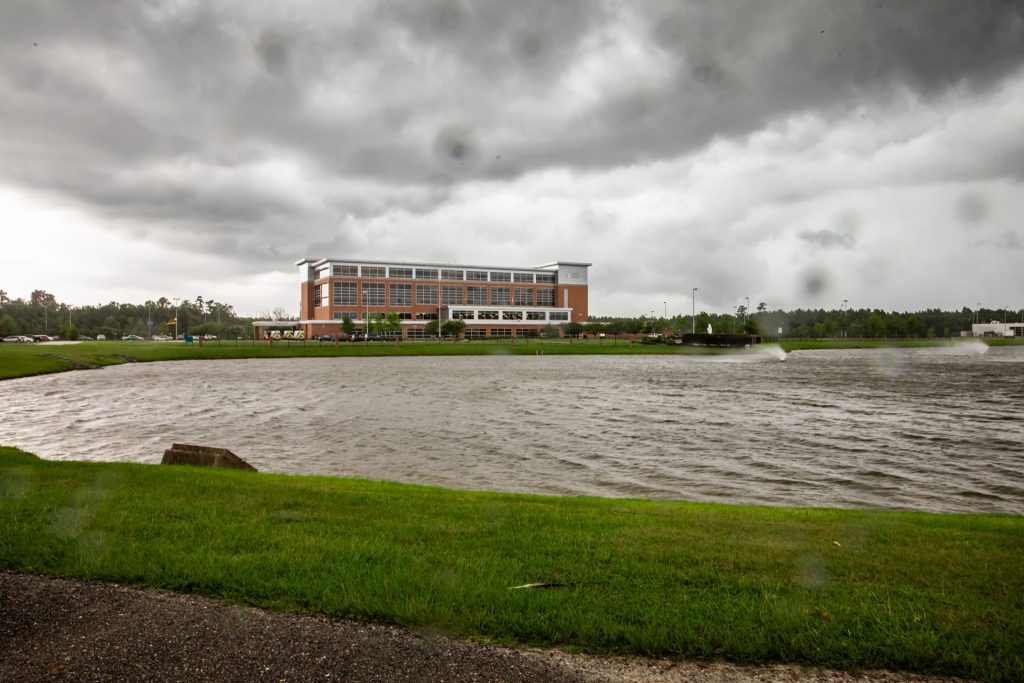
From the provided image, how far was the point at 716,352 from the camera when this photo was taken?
104438 mm

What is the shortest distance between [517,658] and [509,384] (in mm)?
38409

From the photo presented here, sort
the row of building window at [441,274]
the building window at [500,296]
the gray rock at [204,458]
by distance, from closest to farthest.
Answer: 1. the gray rock at [204,458]
2. the row of building window at [441,274]
3. the building window at [500,296]

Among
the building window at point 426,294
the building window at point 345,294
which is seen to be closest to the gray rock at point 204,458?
the building window at point 345,294

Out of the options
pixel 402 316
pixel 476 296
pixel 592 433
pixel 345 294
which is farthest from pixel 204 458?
pixel 476 296

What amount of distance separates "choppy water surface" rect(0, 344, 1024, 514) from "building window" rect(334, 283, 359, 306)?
9644cm

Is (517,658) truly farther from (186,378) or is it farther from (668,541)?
(186,378)

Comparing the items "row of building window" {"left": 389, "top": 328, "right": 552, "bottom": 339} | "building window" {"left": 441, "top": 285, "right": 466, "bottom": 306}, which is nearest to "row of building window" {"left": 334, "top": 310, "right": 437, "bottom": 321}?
"row of building window" {"left": 389, "top": 328, "right": 552, "bottom": 339}

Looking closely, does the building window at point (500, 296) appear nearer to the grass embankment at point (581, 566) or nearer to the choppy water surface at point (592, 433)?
the choppy water surface at point (592, 433)

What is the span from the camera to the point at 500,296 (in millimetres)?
160375

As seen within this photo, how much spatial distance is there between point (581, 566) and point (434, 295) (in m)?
146

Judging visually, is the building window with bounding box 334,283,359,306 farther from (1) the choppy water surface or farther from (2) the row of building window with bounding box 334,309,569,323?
(1) the choppy water surface

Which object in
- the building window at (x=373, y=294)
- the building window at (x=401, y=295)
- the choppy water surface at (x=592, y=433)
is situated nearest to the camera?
the choppy water surface at (x=592, y=433)

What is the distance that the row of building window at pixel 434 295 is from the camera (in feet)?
462

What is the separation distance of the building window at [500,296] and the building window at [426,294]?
48.8ft
